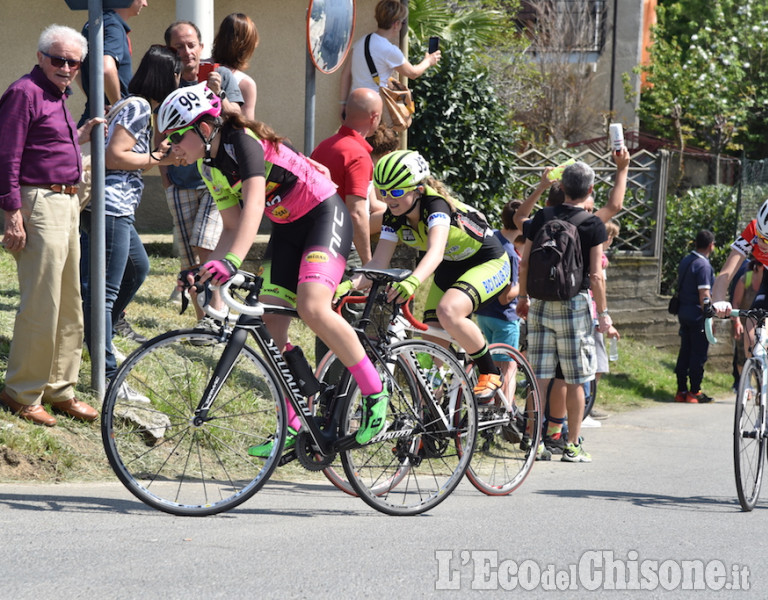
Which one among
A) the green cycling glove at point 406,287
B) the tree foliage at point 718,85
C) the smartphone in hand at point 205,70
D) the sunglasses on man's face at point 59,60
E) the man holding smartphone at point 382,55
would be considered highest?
the tree foliage at point 718,85

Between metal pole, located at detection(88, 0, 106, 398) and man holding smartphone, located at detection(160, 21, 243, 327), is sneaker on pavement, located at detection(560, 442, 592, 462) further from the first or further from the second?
metal pole, located at detection(88, 0, 106, 398)

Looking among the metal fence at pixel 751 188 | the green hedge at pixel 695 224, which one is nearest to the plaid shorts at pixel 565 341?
the green hedge at pixel 695 224

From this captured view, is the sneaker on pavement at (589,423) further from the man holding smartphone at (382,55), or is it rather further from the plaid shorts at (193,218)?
the plaid shorts at (193,218)

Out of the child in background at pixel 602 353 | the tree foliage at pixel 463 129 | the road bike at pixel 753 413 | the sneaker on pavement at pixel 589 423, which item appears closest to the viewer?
the road bike at pixel 753 413

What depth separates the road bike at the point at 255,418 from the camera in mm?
5199

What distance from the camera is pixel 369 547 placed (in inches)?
196

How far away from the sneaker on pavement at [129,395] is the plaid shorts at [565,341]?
386 centimetres

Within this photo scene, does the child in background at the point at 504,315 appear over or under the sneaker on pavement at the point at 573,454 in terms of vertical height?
over

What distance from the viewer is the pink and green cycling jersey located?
5359 mm

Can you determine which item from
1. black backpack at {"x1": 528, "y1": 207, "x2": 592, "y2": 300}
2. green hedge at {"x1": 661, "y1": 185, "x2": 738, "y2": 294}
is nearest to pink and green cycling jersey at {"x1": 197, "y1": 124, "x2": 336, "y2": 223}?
black backpack at {"x1": 528, "y1": 207, "x2": 592, "y2": 300}

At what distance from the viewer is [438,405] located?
19.9 feet

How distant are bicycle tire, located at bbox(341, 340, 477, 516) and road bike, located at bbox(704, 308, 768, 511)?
1.82m

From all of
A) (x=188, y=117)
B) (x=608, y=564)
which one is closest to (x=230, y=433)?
(x=188, y=117)

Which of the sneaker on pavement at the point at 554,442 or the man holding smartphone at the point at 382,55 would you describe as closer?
the sneaker on pavement at the point at 554,442
